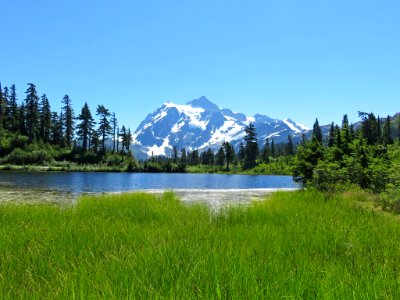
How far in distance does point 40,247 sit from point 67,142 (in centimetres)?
10674

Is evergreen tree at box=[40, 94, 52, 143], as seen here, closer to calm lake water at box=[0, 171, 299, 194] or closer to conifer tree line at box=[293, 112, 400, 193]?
calm lake water at box=[0, 171, 299, 194]

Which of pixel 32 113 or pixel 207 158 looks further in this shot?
pixel 207 158

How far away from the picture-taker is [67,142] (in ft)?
345

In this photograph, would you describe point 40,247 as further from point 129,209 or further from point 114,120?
point 114,120

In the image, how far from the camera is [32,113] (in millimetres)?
94938

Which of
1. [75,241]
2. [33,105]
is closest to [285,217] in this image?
[75,241]

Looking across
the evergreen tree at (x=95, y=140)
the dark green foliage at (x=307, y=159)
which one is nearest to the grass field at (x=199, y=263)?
the dark green foliage at (x=307, y=159)

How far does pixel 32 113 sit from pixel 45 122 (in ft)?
16.0

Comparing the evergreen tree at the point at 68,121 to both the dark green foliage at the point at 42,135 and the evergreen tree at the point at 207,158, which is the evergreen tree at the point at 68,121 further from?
the evergreen tree at the point at 207,158

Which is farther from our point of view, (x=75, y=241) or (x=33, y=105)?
(x=33, y=105)

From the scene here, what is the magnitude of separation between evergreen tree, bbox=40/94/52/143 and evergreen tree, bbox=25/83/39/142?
2522 mm

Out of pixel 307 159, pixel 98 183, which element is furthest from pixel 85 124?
pixel 307 159

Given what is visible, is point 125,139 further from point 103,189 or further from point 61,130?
point 103,189

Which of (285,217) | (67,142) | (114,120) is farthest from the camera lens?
(114,120)
